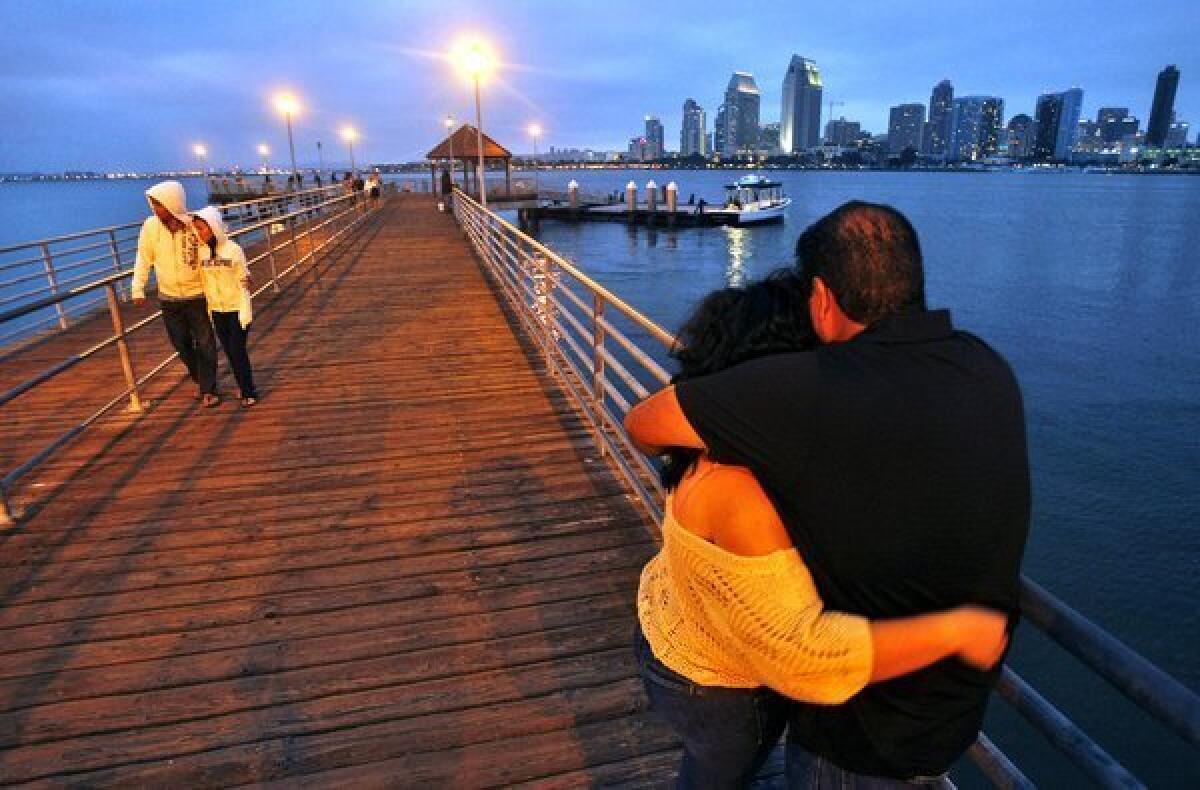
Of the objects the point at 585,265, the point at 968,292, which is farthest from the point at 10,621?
the point at 585,265

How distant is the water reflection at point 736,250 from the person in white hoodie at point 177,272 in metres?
28.2

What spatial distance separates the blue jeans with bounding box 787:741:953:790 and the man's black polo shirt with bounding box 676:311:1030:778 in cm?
22

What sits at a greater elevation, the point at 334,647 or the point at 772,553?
the point at 772,553

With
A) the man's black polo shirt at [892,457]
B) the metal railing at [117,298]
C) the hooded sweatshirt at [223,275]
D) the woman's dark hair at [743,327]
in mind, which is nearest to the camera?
the man's black polo shirt at [892,457]

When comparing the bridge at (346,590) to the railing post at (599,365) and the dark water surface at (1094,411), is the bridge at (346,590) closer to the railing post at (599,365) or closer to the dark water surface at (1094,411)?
the railing post at (599,365)

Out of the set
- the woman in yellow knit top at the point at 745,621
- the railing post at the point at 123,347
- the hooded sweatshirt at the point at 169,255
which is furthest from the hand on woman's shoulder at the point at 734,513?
the hooded sweatshirt at the point at 169,255

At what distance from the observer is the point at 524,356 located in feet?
26.1

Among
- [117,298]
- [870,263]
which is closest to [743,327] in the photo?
[870,263]

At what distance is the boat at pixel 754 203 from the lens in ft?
174

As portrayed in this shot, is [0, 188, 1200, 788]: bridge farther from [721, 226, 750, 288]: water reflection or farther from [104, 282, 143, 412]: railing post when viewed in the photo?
[721, 226, 750, 288]: water reflection

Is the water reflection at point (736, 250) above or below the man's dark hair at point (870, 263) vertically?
below

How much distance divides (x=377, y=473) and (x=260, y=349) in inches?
169

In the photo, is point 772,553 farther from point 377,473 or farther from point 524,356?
point 524,356

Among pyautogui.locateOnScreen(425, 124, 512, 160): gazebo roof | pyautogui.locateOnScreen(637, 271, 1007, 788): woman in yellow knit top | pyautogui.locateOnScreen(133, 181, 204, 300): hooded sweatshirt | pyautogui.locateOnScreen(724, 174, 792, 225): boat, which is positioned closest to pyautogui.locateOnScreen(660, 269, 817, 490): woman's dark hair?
pyautogui.locateOnScreen(637, 271, 1007, 788): woman in yellow knit top
